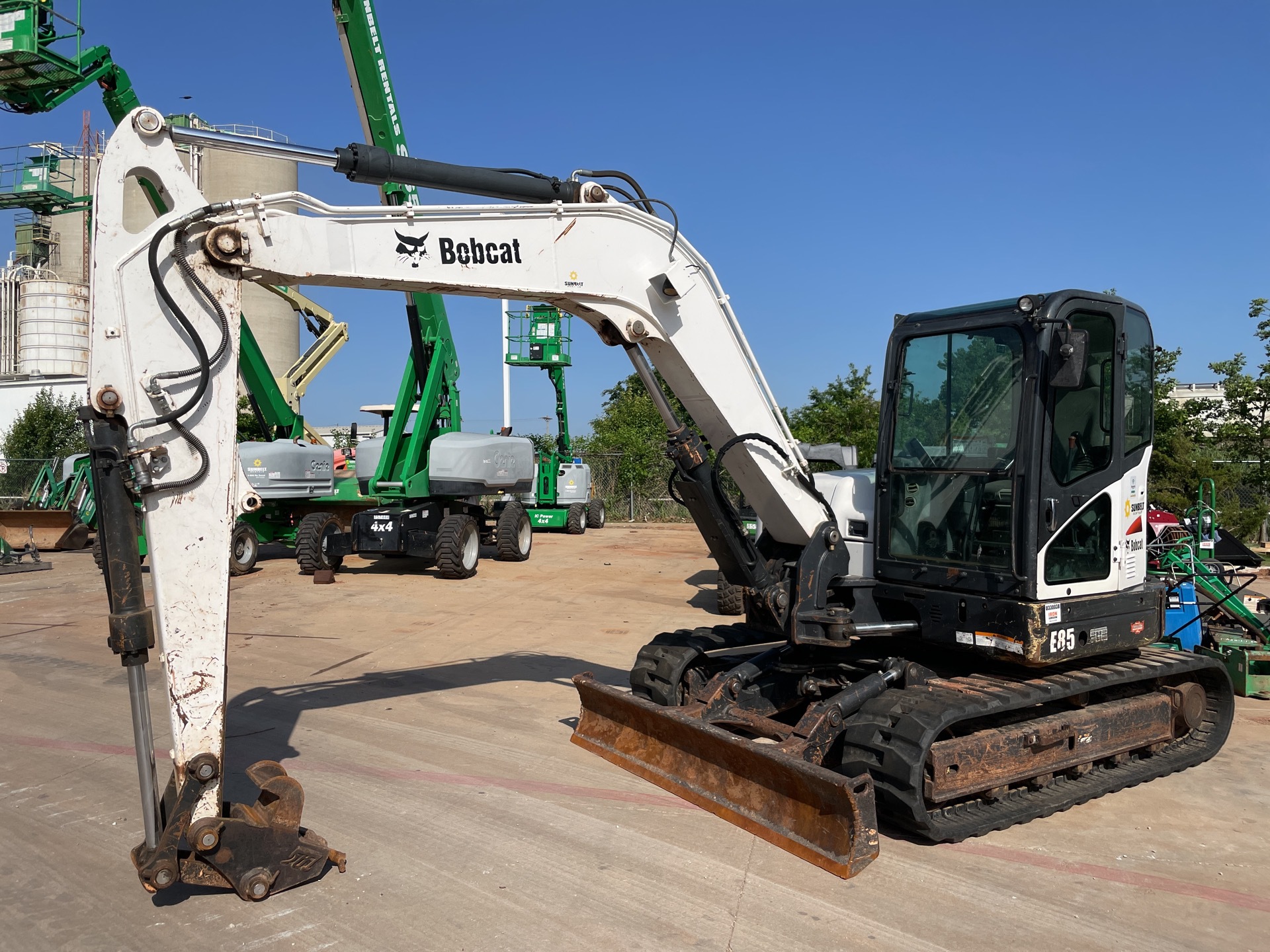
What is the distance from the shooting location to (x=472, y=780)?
5742 mm

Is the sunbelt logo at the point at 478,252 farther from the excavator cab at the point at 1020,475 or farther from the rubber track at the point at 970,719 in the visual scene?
the rubber track at the point at 970,719

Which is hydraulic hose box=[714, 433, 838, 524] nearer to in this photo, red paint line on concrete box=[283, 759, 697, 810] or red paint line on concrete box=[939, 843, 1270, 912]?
red paint line on concrete box=[283, 759, 697, 810]

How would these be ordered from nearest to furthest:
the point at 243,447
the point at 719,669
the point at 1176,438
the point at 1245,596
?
the point at 719,669 → the point at 1245,596 → the point at 243,447 → the point at 1176,438

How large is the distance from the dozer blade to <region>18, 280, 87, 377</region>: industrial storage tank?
46.9 meters

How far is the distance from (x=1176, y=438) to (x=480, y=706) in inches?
613

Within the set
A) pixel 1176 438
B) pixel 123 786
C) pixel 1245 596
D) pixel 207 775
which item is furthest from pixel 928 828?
pixel 1176 438

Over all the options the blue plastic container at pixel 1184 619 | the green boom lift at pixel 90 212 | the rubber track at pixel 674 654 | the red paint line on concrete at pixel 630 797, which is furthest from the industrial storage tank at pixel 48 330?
the blue plastic container at pixel 1184 619

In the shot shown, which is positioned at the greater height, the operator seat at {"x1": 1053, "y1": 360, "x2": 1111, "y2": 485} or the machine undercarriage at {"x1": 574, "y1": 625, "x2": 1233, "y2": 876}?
the operator seat at {"x1": 1053, "y1": 360, "x2": 1111, "y2": 485}

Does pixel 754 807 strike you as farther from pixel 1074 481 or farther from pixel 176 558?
pixel 176 558

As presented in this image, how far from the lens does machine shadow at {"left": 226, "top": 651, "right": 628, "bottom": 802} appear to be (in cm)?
624

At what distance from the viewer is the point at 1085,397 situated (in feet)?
18.6

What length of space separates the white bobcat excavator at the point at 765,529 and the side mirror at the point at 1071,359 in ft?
0.08

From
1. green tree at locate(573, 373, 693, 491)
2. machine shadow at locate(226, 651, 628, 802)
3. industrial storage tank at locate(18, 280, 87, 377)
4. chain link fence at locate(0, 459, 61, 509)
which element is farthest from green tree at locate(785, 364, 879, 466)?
industrial storage tank at locate(18, 280, 87, 377)

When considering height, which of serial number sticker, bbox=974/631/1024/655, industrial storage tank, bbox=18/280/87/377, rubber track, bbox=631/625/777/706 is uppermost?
industrial storage tank, bbox=18/280/87/377
